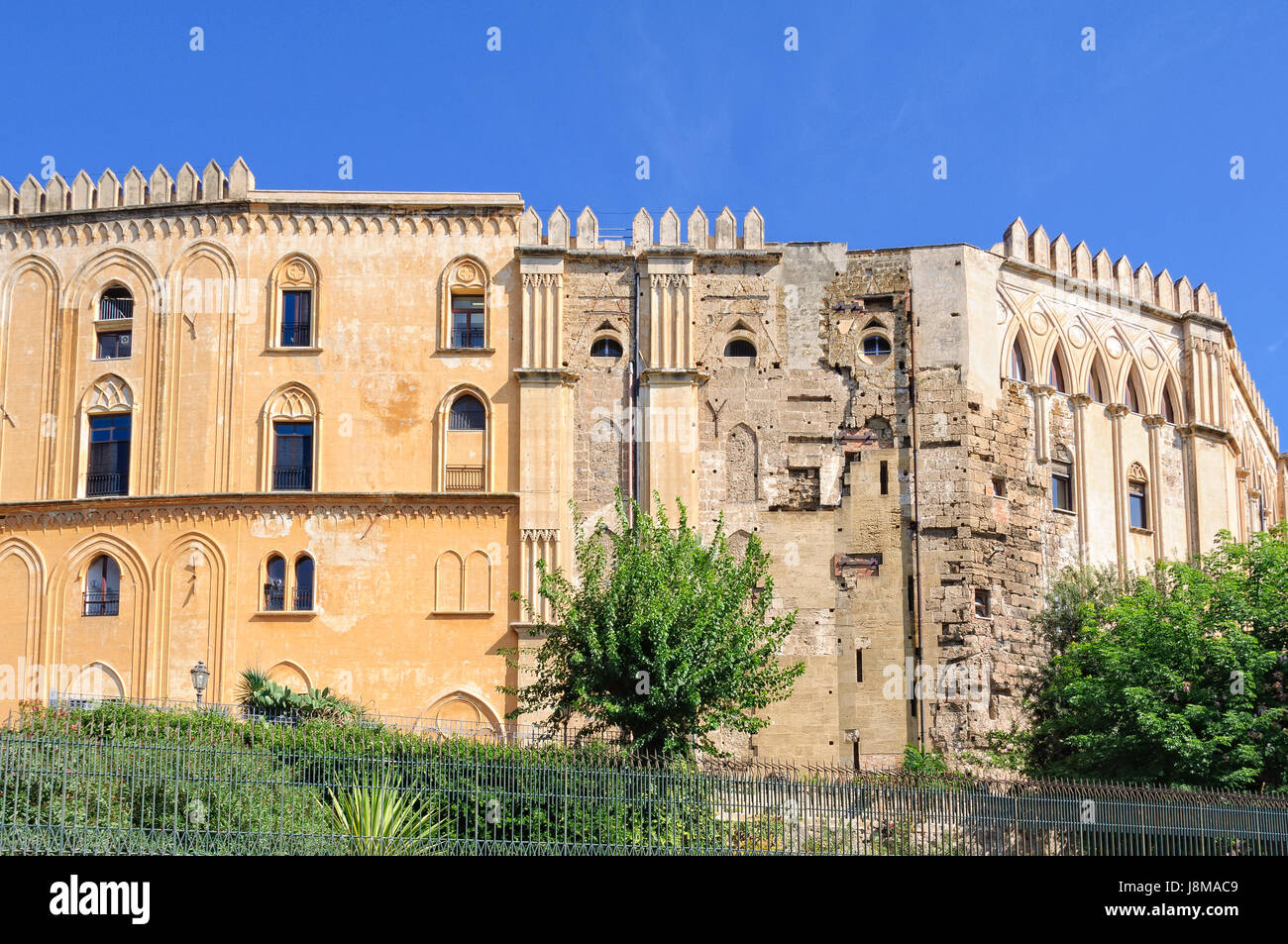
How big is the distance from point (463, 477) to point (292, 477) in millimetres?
3568

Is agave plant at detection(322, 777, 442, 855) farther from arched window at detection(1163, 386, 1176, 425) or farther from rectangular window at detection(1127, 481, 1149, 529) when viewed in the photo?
arched window at detection(1163, 386, 1176, 425)

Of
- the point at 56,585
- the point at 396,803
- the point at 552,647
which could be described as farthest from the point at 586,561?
the point at 56,585

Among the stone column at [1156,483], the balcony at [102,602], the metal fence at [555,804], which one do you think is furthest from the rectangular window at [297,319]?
the stone column at [1156,483]

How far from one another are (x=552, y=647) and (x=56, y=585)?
11.7 meters

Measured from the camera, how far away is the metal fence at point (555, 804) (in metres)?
19.9

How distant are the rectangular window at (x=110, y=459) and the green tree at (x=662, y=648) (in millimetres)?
10360

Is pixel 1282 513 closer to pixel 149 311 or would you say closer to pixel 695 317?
pixel 695 317

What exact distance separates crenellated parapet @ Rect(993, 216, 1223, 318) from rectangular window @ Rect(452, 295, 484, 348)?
37.3 ft

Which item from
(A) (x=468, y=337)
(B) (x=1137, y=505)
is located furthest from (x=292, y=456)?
(B) (x=1137, y=505)

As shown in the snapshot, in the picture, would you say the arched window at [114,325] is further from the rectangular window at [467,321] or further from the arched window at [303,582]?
the rectangular window at [467,321]

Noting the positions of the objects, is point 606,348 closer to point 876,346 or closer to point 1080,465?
point 876,346

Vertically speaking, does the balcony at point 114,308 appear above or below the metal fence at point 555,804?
above

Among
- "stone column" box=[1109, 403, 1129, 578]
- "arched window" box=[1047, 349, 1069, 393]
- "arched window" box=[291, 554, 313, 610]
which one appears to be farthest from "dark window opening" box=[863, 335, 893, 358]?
"arched window" box=[291, 554, 313, 610]

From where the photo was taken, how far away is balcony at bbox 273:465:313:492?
3247 centimetres
